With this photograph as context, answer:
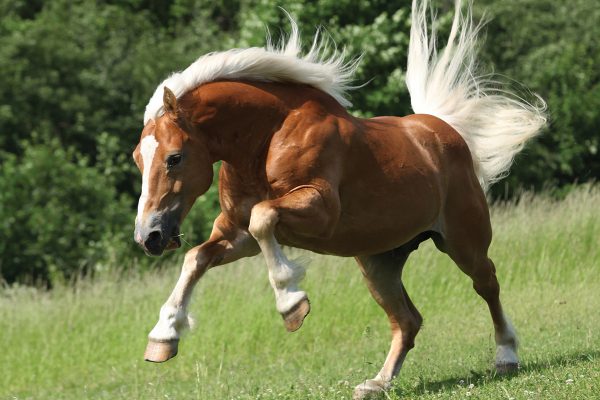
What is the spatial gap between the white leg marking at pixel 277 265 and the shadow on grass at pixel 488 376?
116 centimetres

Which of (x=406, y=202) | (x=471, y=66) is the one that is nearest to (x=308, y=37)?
(x=471, y=66)

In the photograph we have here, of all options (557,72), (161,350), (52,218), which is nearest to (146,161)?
(161,350)

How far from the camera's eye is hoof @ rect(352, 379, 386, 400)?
779 cm

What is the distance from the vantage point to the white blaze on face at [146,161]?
6.77 m

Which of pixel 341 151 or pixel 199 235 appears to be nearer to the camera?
pixel 341 151

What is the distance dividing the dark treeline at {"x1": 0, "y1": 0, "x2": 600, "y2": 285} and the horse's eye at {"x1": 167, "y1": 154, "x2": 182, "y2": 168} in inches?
399

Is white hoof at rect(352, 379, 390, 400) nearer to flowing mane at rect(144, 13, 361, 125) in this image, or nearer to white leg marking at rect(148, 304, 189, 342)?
white leg marking at rect(148, 304, 189, 342)

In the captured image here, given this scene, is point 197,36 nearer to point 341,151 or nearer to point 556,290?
point 556,290

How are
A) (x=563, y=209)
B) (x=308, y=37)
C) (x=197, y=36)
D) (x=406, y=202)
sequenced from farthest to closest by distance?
(x=197, y=36)
(x=308, y=37)
(x=563, y=209)
(x=406, y=202)

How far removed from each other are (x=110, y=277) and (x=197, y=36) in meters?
13.6

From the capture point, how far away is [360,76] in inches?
712

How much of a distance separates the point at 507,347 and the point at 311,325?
3.67 metres

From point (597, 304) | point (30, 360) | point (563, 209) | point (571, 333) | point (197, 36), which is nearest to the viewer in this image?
point (571, 333)

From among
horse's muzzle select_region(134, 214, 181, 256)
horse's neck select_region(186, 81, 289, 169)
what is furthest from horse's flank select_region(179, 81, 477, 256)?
horse's muzzle select_region(134, 214, 181, 256)
